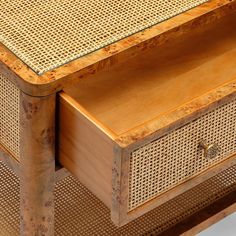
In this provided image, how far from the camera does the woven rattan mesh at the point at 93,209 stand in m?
1.89

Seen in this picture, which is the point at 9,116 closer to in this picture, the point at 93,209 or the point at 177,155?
the point at 177,155

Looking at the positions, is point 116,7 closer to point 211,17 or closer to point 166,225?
point 211,17

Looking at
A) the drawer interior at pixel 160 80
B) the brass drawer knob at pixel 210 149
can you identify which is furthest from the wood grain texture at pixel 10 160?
the brass drawer knob at pixel 210 149

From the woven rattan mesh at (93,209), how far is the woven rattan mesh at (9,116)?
259 millimetres

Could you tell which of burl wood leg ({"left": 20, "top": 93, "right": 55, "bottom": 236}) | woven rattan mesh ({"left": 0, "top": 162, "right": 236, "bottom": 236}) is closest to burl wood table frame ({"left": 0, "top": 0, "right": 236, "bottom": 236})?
burl wood leg ({"left": 20, "top": 93, "right": 55, "bottom": 236})

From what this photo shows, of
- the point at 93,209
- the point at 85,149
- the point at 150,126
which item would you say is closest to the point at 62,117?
the point at 85,149

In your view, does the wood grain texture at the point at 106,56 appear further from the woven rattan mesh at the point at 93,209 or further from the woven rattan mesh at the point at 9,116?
the woven rattan mesh at the point at 93,209

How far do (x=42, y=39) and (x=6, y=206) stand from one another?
450 mm

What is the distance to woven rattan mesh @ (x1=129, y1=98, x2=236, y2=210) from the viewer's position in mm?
1494

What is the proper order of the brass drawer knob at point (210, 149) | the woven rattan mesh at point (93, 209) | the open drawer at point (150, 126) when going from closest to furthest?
the open drawer at point (150, 126)
the brass drawer knob at point (210, 149)
the woven rattan mesh at point (93, 209)

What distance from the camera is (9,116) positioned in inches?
64.1

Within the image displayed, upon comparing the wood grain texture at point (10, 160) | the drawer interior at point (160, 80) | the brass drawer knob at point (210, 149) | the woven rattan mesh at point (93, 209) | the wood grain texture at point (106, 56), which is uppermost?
the wood grain texture at point (106, 56)

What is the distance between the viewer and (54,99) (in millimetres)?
1533

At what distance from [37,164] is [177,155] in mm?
228
